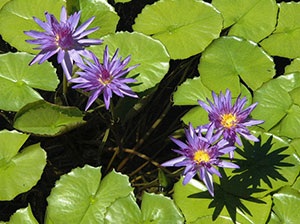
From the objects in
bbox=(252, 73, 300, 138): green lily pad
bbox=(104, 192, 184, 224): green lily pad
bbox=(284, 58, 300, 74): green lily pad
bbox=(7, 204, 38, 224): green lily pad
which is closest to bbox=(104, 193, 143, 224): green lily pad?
bbox=(104, 192, 184, 224): green lily pad

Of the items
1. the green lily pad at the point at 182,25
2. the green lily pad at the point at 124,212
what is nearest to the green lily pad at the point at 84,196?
the green lily pad at the point at 124,212

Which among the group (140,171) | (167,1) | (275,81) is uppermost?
(167,1)

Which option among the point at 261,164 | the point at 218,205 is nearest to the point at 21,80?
the point at 218,205

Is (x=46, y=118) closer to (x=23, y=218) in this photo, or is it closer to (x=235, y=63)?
(x=23, y=218)

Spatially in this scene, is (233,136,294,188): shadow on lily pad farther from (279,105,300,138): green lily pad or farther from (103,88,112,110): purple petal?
(103,88,112,110): purple petal

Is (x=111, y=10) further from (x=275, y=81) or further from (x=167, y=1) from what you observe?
(x=275, y=81)

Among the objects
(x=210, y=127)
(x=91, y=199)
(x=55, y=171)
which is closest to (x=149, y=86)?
(x=210, y=127)
